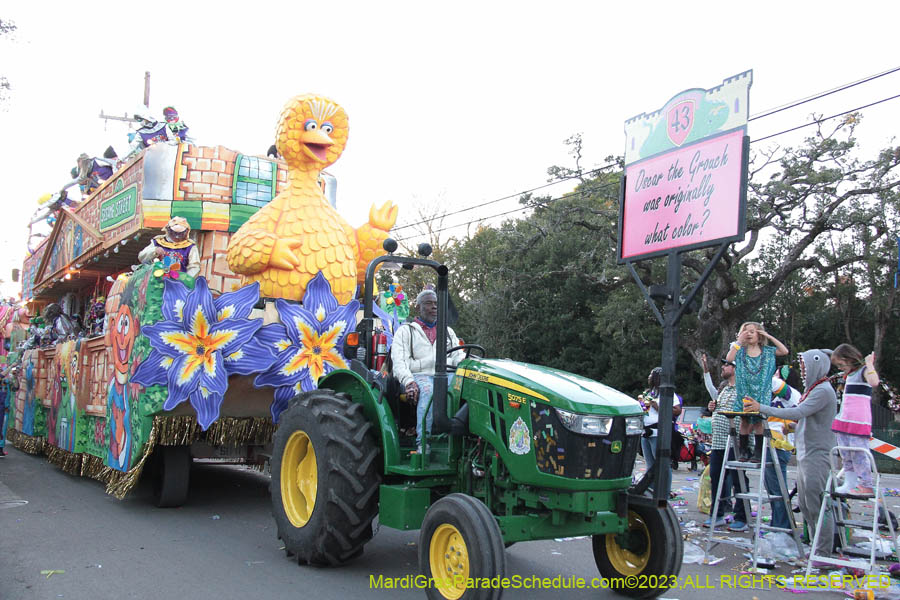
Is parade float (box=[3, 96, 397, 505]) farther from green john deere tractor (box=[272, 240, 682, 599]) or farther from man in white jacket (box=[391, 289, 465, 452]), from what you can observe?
man in white jacket (box=[391, 289, 465, 452])

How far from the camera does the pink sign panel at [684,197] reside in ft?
14.5

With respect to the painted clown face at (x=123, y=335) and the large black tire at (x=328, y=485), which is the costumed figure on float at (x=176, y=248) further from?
the large black tire at (x=328, y=485)

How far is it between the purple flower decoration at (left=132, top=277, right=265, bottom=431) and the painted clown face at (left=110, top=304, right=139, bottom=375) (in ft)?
1.63

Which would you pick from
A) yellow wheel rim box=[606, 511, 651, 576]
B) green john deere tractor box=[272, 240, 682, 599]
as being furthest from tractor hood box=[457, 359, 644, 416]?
yellow wheel rim box=[606, 511, 651, 576]

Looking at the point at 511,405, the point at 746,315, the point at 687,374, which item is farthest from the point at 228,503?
the point at 687,374

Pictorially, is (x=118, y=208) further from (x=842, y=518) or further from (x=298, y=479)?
(x=842, y=518)

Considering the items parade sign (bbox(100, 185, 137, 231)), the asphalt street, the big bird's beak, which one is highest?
the big bird's beak

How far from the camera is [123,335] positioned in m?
7.73

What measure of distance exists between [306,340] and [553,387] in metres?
4.01

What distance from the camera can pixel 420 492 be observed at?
486 centimetres

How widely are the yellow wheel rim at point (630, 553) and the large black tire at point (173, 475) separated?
4.68m

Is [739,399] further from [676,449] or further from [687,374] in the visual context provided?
[687,374]

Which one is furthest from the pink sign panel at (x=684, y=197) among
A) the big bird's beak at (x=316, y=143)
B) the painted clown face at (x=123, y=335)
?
the painted clown face at (x=123, y=335)

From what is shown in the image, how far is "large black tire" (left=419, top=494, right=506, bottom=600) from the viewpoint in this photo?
12.9ft
